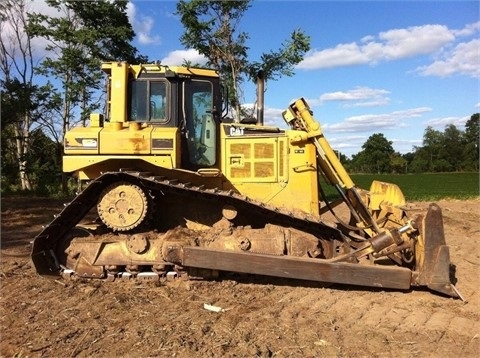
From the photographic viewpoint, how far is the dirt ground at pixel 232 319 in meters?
4.50

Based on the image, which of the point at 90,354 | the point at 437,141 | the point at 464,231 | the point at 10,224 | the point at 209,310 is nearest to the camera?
the point at 90,354

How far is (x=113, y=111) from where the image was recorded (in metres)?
6.92

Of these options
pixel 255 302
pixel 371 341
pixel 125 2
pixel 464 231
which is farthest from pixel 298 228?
pixel 125 2

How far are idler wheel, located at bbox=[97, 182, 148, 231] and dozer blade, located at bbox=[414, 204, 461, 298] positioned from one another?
12.3 feet

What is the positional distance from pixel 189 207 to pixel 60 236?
1.99 metres

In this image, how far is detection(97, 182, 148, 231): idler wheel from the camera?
253 inches

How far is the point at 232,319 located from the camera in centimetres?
527

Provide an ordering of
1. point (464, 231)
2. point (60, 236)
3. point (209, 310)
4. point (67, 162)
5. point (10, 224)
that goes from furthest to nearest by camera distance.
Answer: point (10, 224) < point (464, 231) < point (60, 236) < point (67, 162) < point (209, 310)

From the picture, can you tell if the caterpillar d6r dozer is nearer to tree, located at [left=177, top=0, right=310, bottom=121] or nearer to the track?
the track

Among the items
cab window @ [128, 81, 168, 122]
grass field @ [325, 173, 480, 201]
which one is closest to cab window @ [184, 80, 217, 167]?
cab window @ [128, 81, 168, 122]

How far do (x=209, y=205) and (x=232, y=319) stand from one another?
2.22 meters

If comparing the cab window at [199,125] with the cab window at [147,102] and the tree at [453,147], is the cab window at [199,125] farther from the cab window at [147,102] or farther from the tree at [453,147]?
the tree at [453,147]

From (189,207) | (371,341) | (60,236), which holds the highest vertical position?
(189,207)

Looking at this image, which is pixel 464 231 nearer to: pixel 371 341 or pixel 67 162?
pixel 371 341
